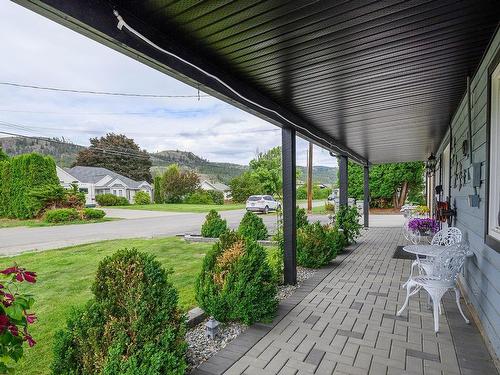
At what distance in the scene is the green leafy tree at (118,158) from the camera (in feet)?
131

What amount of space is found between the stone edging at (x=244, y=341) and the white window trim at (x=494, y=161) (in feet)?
6.66

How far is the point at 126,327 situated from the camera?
1958 millimetres

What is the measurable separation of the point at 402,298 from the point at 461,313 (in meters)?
0.72

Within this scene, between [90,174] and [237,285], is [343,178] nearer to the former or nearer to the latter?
[237,285]

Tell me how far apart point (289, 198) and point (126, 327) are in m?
2.62

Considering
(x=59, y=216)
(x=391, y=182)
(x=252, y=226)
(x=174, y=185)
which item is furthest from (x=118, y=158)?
(x=252, y=226)

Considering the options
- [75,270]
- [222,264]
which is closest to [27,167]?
[75,270]

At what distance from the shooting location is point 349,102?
143 inches

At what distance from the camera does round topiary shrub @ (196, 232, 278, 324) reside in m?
2.84

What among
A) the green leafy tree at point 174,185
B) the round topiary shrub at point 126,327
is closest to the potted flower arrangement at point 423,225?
the round topiary shrub at point 126,327

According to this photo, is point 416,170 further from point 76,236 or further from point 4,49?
point 4,49

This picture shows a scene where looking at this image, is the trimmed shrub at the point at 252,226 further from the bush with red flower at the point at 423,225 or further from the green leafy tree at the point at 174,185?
the green leafy tree at the point at 174,185

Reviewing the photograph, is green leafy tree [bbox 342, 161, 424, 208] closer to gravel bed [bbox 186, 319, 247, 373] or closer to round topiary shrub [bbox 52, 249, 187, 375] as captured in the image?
gravel bed [bbox 186, 319, 247, 373]

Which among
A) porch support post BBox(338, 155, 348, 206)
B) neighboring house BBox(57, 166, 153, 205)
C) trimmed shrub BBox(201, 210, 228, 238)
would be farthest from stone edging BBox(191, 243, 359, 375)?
neighboring house BBox(57, 166, 153, 205)
